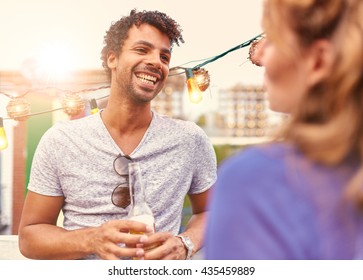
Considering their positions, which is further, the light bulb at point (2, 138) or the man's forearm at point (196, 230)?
the light bulb at point (2, 138)

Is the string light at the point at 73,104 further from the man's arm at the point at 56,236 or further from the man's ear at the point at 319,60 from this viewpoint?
the man's ear at the point at 319,60

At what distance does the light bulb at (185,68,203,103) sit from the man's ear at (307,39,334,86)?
4.35ft

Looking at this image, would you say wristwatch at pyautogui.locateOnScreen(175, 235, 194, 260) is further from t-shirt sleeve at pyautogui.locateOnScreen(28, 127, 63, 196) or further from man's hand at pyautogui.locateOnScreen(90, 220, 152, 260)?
t-shirt sleeve at pyautogui.locateOnScreen(28, 127, 63, 196)

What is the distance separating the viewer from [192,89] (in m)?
1.84

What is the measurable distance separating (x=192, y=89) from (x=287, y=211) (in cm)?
141

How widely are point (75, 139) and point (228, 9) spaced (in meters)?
0.63

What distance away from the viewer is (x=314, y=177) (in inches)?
17.9

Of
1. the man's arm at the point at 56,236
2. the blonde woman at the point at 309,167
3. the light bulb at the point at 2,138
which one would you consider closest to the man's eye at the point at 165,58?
the man's arm at the point at 56,236

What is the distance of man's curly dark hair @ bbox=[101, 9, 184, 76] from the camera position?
1611mm

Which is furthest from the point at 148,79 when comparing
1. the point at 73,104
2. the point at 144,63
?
the point at 73,104

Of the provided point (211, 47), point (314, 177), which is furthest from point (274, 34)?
point (211, 47)

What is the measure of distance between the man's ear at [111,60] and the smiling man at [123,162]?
2 centimetres

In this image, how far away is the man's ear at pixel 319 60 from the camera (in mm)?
498

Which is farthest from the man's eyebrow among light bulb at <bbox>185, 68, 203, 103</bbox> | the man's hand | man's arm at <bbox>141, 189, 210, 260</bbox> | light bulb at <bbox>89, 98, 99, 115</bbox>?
the man's hand
